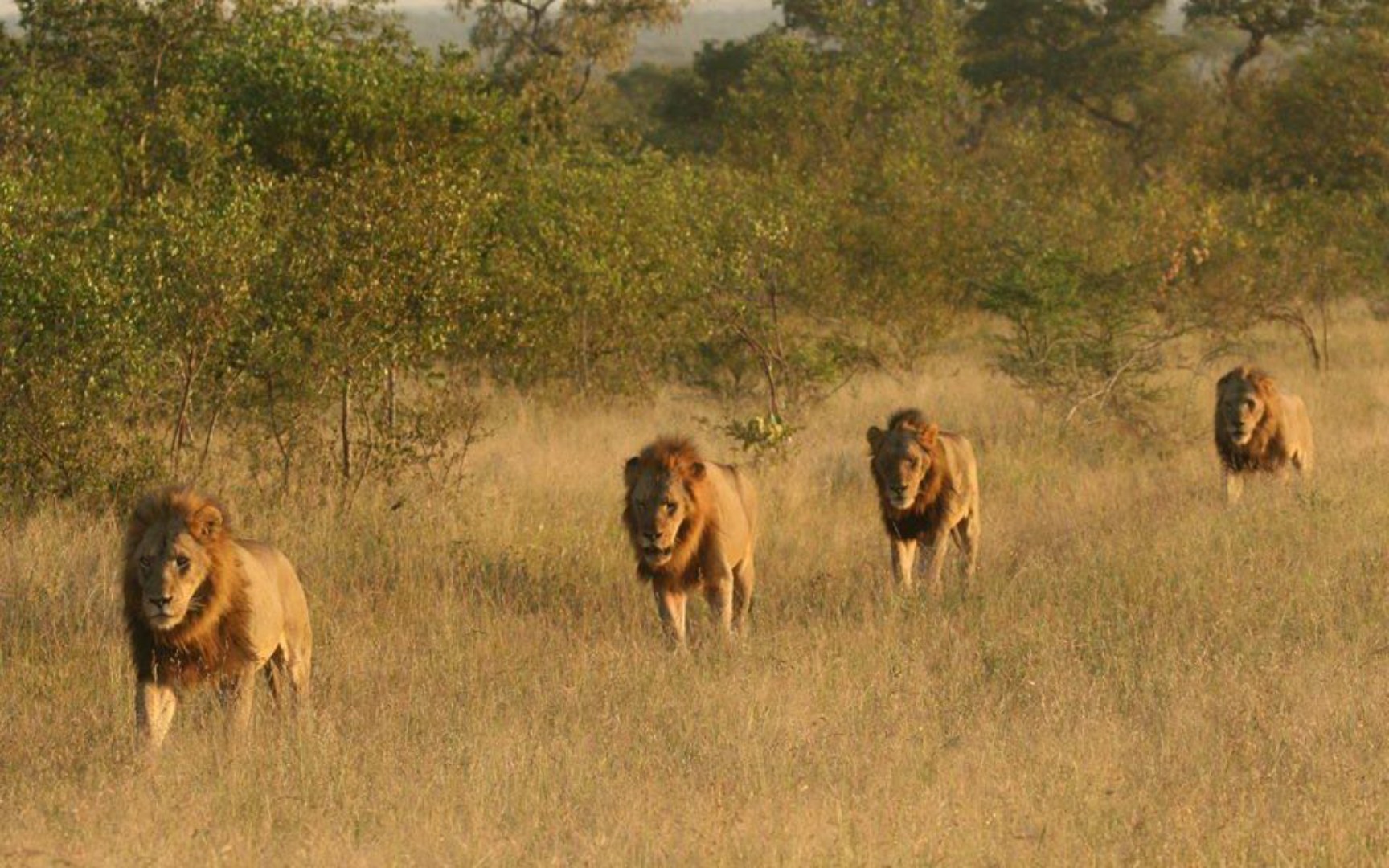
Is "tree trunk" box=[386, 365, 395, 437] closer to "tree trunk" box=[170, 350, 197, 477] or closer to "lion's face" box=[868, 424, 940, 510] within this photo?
"tree trunk" box=[170, 350, 197, 477]

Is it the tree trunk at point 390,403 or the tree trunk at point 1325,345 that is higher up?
the tree trunk at point 1325,345

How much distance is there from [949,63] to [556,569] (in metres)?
29.4

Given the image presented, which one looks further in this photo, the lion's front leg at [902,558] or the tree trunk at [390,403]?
the tree trunk at [390,403]

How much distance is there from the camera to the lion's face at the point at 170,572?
267 inches

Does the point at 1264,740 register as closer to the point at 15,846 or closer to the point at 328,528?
the point at 15,846

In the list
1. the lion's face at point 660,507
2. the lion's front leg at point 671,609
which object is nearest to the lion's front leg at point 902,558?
the lion's front leg at point 671,609

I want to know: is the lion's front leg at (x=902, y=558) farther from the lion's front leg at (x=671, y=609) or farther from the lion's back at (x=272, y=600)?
the lion's back at (x=272, y=600)

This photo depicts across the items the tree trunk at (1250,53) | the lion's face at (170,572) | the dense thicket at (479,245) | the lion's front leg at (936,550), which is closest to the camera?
the lion's face at (170,572)

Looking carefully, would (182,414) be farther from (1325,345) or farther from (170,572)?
(1325,345)

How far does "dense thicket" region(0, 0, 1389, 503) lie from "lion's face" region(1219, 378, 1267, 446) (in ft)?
11.5

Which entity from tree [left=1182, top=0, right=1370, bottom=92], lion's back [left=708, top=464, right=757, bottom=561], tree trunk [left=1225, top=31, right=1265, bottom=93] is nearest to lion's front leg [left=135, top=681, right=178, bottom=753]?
lion's back [left=708, top=464, right=757, bottom=561]

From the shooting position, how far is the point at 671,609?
30.2ft

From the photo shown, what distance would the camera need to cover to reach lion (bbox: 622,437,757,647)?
349 inches

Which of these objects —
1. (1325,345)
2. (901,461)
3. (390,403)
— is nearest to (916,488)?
(901,461)
